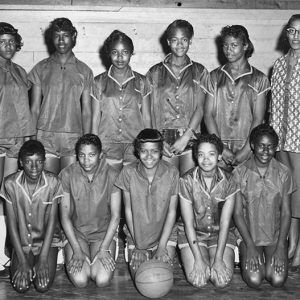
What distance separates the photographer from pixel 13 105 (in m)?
4.91

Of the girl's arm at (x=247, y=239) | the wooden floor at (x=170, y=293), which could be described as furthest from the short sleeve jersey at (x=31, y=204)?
the girl's arm at (x=247, y=239)

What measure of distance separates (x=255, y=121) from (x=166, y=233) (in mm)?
1447

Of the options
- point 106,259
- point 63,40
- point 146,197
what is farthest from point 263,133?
point 63,40

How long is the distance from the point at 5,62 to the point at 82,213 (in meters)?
1.70

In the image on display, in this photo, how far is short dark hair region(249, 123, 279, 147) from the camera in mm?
4484

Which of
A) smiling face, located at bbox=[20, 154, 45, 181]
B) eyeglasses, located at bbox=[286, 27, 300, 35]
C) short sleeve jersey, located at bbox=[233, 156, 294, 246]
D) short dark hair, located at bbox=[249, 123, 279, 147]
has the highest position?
eyeglasses, located at bbox=[286, 27, 300, 35]

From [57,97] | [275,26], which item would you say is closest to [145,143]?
[57,97]

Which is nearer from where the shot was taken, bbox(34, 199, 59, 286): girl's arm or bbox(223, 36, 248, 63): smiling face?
bbox(34, 199, 59, 286): girl's arm

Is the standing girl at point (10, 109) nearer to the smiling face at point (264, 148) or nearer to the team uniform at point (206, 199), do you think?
the team uniform at point (206, 199)

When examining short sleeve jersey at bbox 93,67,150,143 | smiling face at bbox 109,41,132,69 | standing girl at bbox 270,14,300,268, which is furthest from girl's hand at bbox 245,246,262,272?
smiling face at bbox 109,41,132,69

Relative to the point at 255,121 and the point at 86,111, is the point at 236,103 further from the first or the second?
the point at 86,111

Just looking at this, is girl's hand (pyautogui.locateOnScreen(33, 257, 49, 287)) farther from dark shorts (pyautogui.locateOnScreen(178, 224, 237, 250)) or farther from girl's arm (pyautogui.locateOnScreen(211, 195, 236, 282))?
girl's arm (pyautogui.locateOnScreen(211, 195, 236, 282))

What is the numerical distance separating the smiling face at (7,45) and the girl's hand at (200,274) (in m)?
2.70

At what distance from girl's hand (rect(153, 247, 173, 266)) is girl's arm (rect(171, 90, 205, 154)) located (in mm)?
1033
